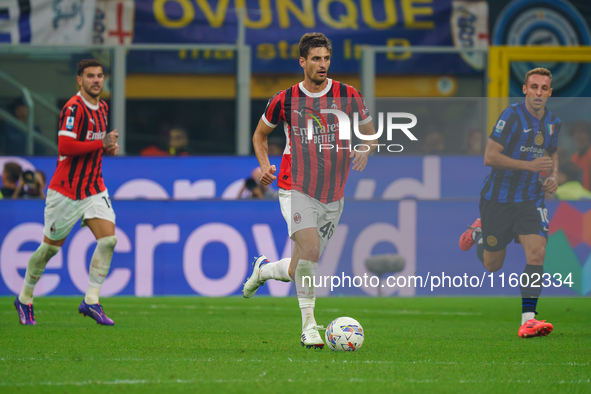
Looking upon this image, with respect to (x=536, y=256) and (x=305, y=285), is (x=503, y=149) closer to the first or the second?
(x=536, y=256)

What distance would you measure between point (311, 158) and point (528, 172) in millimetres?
2013

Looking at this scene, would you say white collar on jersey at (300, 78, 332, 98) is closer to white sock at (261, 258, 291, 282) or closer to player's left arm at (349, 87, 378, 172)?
player's left arm at (349, 87, 378, 172)

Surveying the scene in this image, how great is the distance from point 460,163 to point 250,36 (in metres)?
4.35

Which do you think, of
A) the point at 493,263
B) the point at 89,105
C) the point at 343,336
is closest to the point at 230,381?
the point at 343,336

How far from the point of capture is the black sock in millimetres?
7535

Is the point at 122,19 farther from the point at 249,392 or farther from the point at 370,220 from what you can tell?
the point at 249,392

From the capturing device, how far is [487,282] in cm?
873

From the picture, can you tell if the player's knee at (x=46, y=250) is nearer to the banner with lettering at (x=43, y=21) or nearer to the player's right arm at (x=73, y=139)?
the player's right arm at (x=73, y=139)

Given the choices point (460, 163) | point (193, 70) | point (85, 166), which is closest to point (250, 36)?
point (193, 70)

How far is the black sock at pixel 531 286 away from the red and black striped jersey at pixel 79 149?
3.59 meters

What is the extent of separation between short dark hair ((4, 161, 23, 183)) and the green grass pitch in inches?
88.3

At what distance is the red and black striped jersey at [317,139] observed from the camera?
21.7 feet

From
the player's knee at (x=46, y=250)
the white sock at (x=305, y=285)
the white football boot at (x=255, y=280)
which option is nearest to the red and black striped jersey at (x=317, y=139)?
the white sock at (x=305, y=285)

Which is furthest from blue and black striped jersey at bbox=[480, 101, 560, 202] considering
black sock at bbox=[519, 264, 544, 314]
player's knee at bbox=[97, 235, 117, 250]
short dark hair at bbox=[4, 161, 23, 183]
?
short dark hair at bbox=[4, 161, 23, 183]
